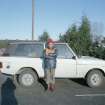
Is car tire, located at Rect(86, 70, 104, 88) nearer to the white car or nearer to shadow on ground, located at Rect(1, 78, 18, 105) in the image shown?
the white car

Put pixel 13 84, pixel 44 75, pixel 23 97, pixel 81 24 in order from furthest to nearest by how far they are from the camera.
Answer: pixel 81 24, pixel 13 84, pixel 44 75, pixel 23 97

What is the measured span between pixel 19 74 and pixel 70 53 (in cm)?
206

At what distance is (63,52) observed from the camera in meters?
11.9

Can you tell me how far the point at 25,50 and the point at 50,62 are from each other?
146 centimetres

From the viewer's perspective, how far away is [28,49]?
12.0 m

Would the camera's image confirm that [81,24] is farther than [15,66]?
Yes

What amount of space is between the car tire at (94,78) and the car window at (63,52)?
103 cm

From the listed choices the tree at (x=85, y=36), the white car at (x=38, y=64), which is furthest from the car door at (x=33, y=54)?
the tree at (x=85, y=36)

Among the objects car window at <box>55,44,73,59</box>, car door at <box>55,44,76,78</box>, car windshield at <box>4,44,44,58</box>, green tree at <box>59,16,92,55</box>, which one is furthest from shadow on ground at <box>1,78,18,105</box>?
green tree at <box>59,16,92,55</box>

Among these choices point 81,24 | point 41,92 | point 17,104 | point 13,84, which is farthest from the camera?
point 81,24

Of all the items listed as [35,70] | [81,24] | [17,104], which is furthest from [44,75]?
[81,24]

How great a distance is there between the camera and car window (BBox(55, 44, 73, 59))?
38.8 ft

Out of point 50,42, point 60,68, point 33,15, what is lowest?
point 60,68

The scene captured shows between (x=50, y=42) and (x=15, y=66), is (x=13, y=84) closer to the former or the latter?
(x=15, y=66)
